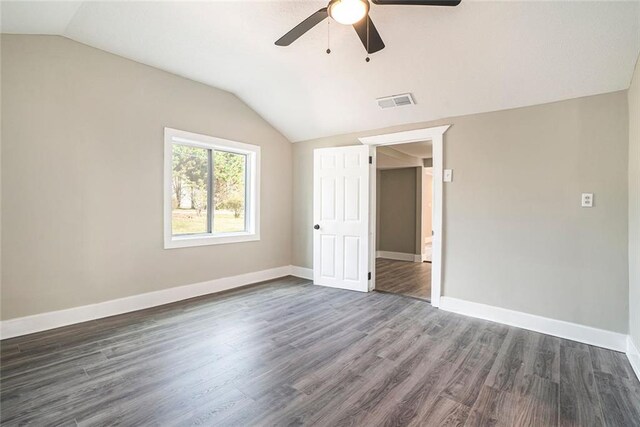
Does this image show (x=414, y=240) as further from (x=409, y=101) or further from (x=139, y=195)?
(x=139, y=195)

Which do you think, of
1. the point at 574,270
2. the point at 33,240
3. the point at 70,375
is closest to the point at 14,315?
the point at 33,240

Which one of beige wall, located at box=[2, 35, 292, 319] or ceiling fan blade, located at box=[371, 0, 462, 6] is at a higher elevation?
ceiling fan blade, located at box=[371, 0, 462, 6]

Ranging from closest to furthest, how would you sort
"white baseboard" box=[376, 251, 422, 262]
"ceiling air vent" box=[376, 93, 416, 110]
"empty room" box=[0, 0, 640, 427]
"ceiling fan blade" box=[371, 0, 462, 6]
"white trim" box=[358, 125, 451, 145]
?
"ceiling fan blade" box=[371, 0, 462, 6]
"empty room" box=[0, 0, 640, 427]
"ceiling air vent" box=[376, 93, 416, 110]
"white trim" box=[358, 125, 451, 145]
"white baseboard" box=[376, 251, 422, 262]

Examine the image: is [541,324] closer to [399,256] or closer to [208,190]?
[399,256]

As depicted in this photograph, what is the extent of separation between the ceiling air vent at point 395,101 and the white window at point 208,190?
214 cm

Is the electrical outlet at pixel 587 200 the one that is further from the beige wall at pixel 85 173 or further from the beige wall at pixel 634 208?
the beige wall at pixel 85 173

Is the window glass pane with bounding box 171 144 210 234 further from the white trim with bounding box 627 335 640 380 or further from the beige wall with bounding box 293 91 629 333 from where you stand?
the white trim with bounding box 627 335 640 380

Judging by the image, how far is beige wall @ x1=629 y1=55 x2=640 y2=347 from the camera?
7.78 ft

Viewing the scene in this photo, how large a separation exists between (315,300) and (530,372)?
2399 mm

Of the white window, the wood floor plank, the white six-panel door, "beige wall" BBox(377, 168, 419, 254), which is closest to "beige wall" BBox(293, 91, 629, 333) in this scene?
the wood floor plank

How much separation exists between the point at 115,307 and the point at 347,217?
3164mm

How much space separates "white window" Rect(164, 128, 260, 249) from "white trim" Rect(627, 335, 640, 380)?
4.43m

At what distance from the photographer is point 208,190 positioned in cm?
444

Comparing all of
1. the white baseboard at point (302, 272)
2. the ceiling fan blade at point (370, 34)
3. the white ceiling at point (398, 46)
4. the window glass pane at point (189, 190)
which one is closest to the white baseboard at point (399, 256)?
the white baseboard at point (302, 272)
